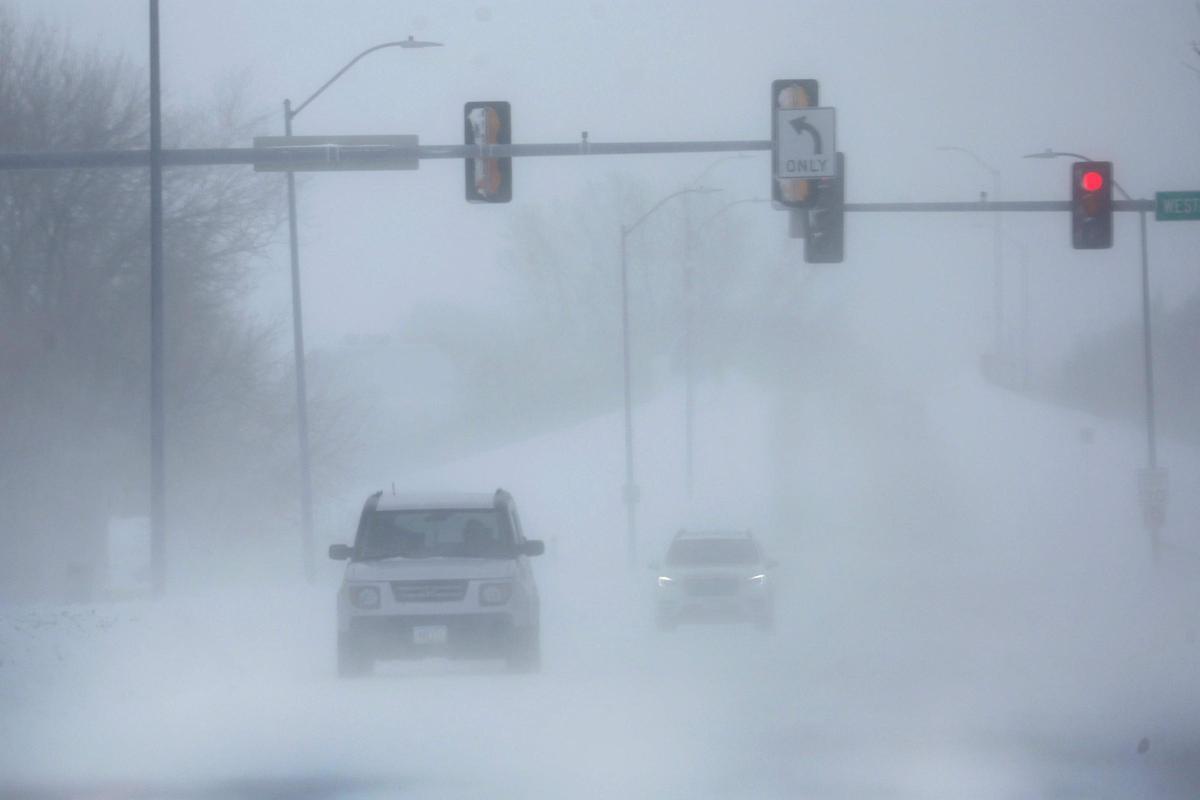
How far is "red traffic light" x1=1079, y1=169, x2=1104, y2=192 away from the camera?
1989 centimetres

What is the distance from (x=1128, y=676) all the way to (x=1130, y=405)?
3392 inches

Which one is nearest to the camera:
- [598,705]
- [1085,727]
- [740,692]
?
[1085,727]

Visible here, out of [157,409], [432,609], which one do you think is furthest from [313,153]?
[157,409]

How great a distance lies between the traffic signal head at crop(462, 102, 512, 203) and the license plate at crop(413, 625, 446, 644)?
4372 mm

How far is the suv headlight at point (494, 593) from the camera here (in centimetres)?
1780

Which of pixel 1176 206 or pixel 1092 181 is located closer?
pixel 1092 181

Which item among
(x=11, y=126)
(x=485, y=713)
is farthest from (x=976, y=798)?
(x=11, y=126)

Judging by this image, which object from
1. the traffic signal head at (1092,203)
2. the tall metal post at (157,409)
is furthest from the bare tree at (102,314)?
the traffic signal head at (1092,203)

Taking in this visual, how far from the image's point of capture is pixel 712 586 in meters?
27.3

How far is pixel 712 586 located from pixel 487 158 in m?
11.7

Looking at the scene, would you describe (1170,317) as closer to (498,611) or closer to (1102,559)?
(1102,559)

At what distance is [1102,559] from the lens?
1859 inches

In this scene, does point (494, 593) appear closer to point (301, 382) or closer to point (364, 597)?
point (364, 597)

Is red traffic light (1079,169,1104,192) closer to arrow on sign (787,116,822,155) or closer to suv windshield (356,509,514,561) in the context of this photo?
arrow on sign (787,116,822,155)
